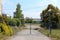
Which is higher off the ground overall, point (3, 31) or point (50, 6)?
point (50, 6)

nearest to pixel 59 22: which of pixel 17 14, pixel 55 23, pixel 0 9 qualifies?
pixel 55 23

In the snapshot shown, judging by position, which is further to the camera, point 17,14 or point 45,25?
point 17,14

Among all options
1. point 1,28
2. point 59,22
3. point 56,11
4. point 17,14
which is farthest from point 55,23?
point 1,28

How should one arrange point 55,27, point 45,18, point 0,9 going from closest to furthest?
point 0,9 → point 55,27 → point 45,18

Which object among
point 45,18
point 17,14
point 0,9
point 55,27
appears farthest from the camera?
point 17,14

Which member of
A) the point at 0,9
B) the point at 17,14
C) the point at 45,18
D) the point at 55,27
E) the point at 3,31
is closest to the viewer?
the point at 3,31

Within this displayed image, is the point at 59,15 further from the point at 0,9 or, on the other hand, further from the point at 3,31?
the point at 3,31

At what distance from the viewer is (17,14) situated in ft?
256

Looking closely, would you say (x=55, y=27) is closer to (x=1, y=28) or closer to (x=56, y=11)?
(x=56, y=11)

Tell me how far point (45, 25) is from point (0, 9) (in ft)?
53.9

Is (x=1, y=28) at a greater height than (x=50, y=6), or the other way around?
(x=50, y=6)

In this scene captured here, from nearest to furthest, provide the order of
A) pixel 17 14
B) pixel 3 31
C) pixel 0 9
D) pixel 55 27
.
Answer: pixel 3 31, pixel 0 9, pixel 55 27, pixel 17 14

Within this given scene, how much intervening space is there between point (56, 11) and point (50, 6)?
296 centimetres

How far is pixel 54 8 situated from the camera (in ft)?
197
